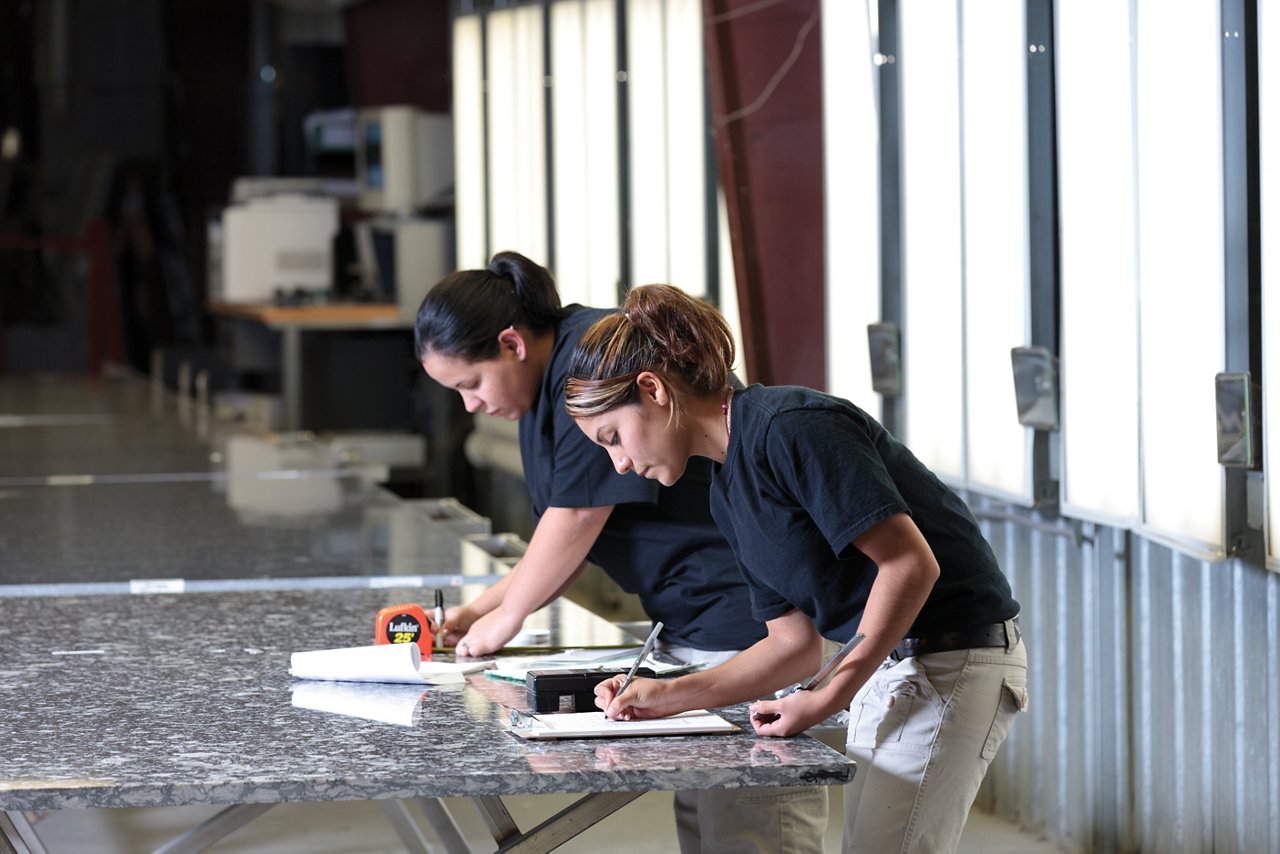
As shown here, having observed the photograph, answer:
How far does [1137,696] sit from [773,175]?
1.87m

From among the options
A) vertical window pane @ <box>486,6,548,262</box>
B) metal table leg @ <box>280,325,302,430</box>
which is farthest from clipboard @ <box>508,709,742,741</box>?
metal table leg @ <box>280,325,302,430</box>

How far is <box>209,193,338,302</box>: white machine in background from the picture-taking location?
8.39 meters

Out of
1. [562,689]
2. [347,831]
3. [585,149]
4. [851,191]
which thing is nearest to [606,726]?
[562,689]

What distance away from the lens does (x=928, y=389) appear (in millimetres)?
3883

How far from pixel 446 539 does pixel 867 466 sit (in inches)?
77.4

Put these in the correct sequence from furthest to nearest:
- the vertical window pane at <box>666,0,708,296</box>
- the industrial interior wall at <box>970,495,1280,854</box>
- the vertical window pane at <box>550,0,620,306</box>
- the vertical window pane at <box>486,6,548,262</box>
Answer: the vertical window pane at <box>486,6,548,262</box>
the vertical window pane at <box>550,0,620,306</box>
the vertical window pane at <box>666,0,708,296</box>
the industrial interior wall at <box>970,495,1280,854</box>

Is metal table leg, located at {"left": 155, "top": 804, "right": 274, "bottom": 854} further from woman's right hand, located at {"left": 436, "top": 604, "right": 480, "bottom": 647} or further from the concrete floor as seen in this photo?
the concrete floor

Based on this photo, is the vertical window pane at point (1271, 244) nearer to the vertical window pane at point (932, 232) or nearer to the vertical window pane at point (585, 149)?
the vertical window pane at point (932, 232)

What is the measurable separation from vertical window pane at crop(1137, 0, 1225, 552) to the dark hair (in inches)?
46.2

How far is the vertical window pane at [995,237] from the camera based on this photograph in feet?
11.4

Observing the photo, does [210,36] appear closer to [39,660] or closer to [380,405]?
[380,405]

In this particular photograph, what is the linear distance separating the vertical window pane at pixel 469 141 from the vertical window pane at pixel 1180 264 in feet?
15.4

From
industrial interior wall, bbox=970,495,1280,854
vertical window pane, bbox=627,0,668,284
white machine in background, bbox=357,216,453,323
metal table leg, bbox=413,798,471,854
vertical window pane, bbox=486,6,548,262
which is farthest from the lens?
white machine in background, bbox=357,216,453,323

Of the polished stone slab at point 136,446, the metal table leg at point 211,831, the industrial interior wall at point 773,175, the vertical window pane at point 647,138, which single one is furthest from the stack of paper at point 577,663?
the vertical window pane at point 647,138
